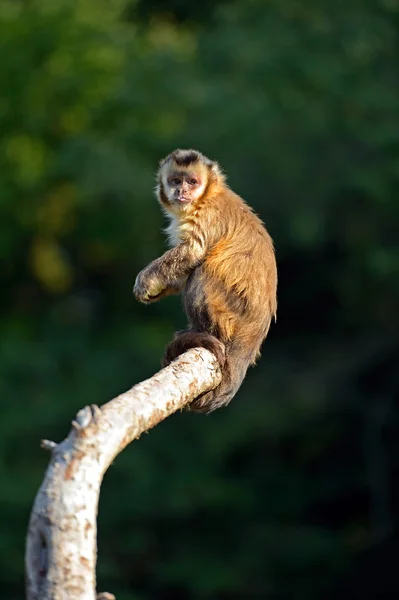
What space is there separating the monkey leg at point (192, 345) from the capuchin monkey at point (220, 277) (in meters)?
0.01

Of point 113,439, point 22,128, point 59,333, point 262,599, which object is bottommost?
point 113,439

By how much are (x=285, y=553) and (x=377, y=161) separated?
631cm

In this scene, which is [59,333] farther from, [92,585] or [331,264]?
[92,585]

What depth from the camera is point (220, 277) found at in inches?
282

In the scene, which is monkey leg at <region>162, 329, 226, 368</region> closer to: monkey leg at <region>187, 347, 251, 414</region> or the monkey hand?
monkey leg at <region>187, 347, 251, 414</region>

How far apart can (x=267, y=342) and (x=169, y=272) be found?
1423cm

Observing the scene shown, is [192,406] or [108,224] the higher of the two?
[108,224]

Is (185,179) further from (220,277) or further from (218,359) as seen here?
(218,359)

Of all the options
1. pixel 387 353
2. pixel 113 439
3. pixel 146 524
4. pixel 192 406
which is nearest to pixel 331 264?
pixel 387 353

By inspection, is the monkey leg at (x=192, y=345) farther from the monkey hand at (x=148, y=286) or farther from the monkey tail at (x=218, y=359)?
the monkey hand at (x=148, y=286)

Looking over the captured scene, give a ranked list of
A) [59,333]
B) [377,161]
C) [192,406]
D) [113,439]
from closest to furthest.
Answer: [113,439]
[192,406]
[377,161]
[59,333]

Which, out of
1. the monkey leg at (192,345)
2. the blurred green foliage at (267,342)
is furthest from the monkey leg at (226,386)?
the blurred green foliage at (267,342)

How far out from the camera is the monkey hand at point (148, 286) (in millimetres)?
7250

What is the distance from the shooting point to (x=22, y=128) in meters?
23.4
